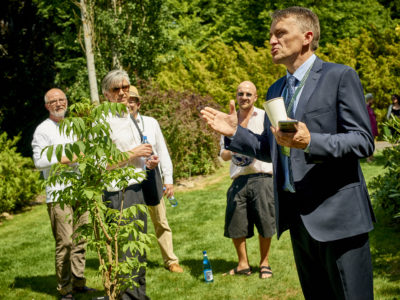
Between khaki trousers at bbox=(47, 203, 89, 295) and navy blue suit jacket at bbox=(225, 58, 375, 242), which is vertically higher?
navy blue suit jacket at bbox=(225, 58, 375, 242)

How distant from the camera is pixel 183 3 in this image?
2612 cm

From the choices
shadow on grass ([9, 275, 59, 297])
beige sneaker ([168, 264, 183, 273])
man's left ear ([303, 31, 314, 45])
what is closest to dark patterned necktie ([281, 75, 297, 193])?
man's left ear ([303, 31, 314, 45])

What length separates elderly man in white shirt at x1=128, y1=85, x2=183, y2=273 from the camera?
508 centimetres

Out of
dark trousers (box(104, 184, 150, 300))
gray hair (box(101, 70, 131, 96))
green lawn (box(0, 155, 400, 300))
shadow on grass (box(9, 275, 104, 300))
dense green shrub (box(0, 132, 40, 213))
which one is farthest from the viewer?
dense green shrub (box(0, 132, 40, 213))

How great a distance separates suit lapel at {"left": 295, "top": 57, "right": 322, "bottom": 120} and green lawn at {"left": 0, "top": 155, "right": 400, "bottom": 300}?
3.03m

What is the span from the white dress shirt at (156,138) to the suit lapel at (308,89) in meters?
2.70

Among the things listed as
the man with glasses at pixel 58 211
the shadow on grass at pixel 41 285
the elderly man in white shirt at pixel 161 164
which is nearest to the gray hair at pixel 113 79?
the elderly man in white shirt at pixel 161 164

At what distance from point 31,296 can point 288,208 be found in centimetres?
419

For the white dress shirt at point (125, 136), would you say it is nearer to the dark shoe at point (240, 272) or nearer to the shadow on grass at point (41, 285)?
the shadow on grass at point (41, 285)

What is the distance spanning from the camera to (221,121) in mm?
2912

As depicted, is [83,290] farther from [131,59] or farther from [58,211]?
[131,59]

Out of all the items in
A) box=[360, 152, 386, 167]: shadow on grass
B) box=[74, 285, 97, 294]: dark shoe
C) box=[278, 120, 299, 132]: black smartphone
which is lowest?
box=[360, 152, 386, 167]: shadow on grass

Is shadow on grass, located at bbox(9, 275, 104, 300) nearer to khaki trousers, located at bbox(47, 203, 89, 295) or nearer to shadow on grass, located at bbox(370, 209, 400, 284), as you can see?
khaki trousers, located at bbox(47, 203, 89, 295)

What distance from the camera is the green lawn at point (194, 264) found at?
5129 millimetres
